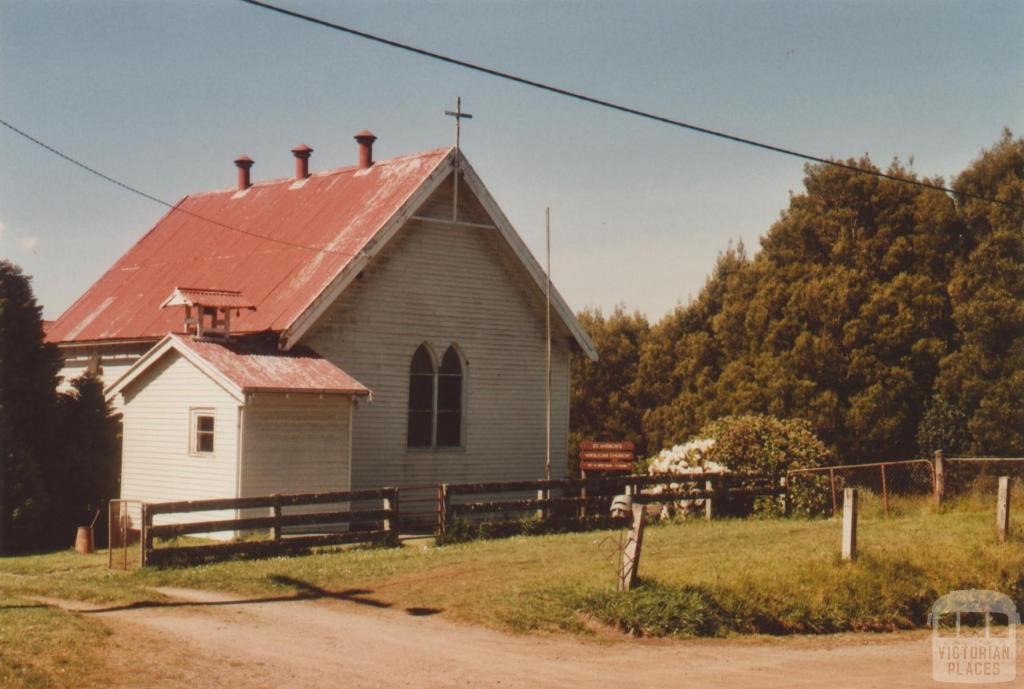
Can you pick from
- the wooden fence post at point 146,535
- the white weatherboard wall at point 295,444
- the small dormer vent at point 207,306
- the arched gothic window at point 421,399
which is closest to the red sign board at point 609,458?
the arched gothic window at point 421,399

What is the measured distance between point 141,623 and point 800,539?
12049mm

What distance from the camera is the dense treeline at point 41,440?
22703 mm

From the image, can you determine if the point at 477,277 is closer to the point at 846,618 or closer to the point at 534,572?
the point at 534,572

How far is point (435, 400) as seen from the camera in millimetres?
27172

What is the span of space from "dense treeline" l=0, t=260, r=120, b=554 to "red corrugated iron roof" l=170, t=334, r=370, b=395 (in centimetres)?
314

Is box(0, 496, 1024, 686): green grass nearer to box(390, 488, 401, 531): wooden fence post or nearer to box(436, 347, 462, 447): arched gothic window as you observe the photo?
box(390, 488, 401, 531): wooden fence post

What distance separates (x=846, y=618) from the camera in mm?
15367

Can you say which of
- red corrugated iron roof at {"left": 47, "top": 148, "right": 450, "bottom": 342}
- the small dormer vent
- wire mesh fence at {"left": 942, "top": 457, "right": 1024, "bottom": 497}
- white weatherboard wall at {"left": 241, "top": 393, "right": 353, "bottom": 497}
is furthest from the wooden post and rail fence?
red corrugated iron roof at {"left": 47, "top": 148, "right": 450, "bottom": 342}

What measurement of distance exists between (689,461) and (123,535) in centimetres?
1353

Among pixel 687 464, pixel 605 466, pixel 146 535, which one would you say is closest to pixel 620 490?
pixel 605 466

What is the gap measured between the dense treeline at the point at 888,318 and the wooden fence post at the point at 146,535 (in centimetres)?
2941

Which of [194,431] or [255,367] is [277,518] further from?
[194,431]

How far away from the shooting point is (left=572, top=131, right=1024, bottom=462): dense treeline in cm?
4081

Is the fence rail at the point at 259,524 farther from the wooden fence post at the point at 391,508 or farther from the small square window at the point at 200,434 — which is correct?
the small square window at the point at 200,434
